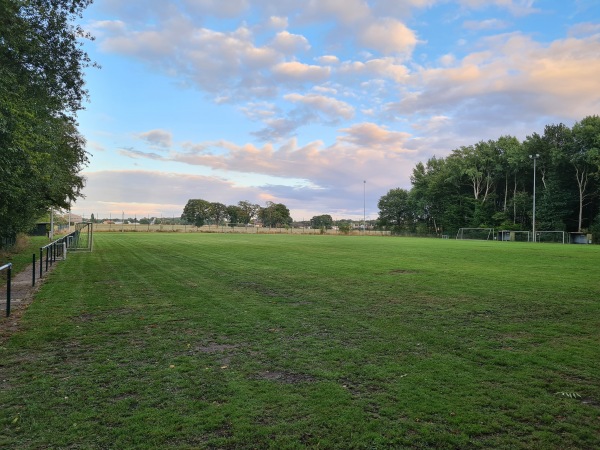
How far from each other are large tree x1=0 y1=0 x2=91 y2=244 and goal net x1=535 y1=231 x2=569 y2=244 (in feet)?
192

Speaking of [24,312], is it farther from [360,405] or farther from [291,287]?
[360,405]

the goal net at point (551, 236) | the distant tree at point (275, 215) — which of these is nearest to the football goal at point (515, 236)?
the goal net at point (551, 236)

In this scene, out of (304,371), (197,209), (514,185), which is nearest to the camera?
(304,371)

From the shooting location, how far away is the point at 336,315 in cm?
805

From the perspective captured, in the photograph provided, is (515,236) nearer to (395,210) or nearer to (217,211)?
(395,210)

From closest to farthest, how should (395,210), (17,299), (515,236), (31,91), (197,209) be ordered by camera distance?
(17,299) → (31,91) → (515,236) → (395,210) → (197,209)

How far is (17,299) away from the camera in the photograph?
9.91m

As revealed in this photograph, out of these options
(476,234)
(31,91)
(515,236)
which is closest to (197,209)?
(476,234)

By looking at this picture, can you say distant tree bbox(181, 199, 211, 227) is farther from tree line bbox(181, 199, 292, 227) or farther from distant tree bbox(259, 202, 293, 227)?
distant tree bbox(259, 202, 293, 227)

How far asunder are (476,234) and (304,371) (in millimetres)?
69978

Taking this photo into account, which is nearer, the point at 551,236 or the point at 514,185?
the point at 551,236

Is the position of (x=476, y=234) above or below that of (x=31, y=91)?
below

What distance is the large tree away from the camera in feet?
32.0

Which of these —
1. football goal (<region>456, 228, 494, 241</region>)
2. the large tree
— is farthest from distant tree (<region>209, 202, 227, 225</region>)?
the large tree
